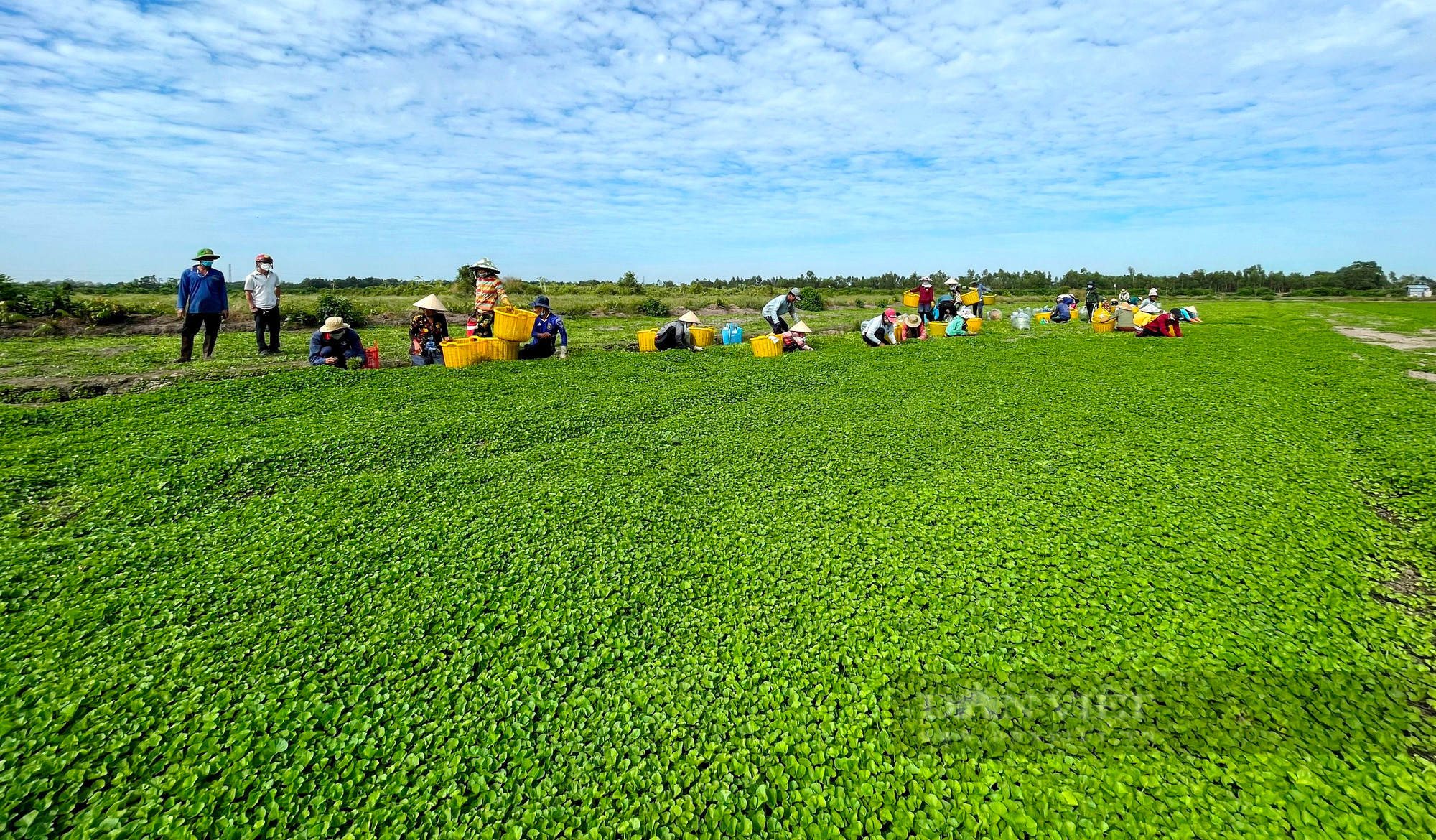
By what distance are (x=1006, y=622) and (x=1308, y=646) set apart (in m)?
1.53

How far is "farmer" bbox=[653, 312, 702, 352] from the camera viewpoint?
42.2ft

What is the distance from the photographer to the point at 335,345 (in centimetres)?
926

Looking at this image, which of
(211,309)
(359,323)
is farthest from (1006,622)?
(359,323)

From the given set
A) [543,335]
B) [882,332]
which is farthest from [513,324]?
[882,332]

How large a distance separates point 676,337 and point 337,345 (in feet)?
20.9

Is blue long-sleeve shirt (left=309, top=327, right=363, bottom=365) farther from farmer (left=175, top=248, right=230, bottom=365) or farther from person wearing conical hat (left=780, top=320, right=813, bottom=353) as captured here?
person wearing conical hat (left=780, top=320, right=813, bottom=353)

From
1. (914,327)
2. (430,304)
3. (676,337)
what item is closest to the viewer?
(430,304)

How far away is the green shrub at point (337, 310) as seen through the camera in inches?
623

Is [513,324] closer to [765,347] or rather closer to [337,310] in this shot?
[765,347]

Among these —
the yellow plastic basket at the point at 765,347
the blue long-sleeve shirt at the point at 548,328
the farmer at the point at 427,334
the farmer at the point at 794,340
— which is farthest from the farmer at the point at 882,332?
the farmer at the point at 427,334

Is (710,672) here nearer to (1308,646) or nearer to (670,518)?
(670,518)

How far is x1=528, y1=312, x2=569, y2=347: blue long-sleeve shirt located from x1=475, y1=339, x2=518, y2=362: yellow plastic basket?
0.39 metres

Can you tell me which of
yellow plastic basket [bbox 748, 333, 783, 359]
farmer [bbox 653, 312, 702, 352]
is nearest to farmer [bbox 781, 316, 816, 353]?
yellow plastic basket [bbox 748, 333, 783, 359]

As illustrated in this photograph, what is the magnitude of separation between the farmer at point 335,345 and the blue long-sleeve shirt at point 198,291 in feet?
4.84
